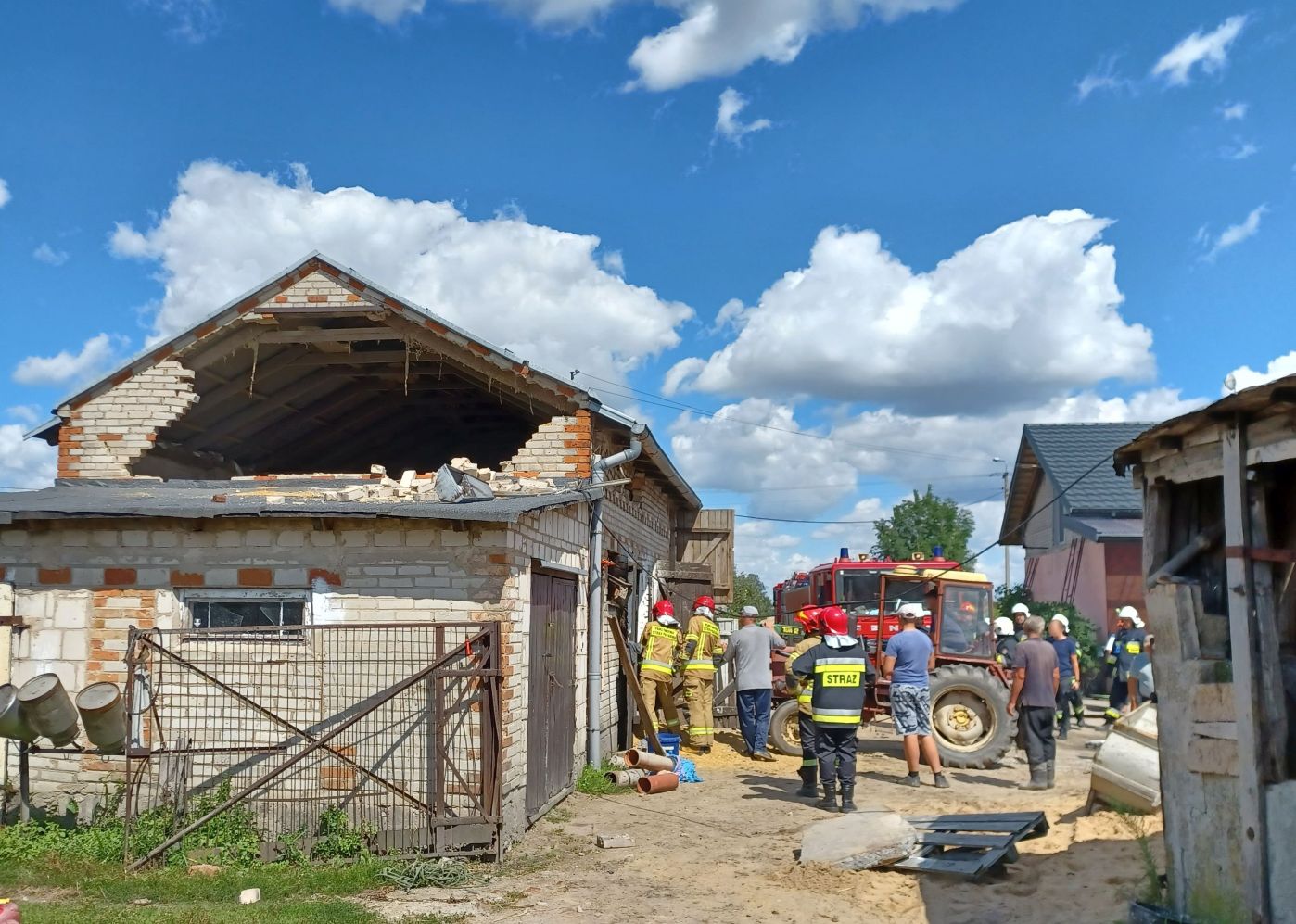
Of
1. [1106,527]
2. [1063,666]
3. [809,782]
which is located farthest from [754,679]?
[1106,527]

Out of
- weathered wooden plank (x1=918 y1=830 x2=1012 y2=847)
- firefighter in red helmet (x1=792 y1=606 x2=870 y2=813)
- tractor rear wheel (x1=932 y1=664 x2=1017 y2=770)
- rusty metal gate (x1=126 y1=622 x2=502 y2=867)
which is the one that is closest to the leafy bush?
rusty metal gate (x1=126 y1=622 x2=502 y2=867)

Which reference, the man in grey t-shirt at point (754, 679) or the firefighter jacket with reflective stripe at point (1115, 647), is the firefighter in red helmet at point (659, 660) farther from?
the firefighter jacket with reflective stripe at point (1115, 647)

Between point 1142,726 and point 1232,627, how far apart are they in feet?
11.5

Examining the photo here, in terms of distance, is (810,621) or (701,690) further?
(701,690)

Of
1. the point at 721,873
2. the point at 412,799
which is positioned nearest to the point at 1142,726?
the point at 721,873

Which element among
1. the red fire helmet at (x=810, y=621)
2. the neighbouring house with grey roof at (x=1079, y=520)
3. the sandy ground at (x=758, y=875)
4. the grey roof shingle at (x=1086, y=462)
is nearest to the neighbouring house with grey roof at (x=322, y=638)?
the sandy ground at (x=758, y=875)

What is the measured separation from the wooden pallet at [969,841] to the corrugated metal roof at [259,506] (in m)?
3.67

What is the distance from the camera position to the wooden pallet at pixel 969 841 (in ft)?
23.6

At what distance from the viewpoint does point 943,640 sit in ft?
43.0

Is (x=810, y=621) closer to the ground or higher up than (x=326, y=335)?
closer to the ground

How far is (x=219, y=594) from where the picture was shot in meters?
8.45

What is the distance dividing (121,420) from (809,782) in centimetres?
794

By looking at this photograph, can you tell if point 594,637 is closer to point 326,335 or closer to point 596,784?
point 596,784

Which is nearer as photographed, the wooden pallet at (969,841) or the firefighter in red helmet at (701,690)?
the wooden pallet at (969,841)
